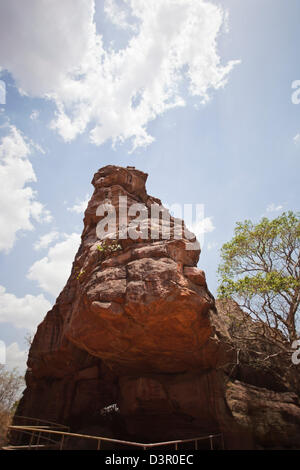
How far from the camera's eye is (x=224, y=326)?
512 inches

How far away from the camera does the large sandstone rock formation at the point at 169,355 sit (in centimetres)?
1074

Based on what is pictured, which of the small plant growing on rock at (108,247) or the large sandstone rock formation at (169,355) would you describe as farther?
the small plant growing on rock at (108,247)

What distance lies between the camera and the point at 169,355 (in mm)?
12281

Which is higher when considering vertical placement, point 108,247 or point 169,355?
point 108,247

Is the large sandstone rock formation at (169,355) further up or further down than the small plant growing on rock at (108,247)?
further down

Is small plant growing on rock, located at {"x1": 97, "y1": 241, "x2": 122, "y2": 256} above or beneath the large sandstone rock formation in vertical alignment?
above

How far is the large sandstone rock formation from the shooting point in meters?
10.7

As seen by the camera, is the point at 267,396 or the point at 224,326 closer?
the point at 267,396

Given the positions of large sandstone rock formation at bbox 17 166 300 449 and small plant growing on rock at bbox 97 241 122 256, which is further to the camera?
small plant growing on rock at bbox 97 241 122 256

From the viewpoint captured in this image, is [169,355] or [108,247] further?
[108,247]

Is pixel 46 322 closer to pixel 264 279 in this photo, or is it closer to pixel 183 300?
pixel 183 300
